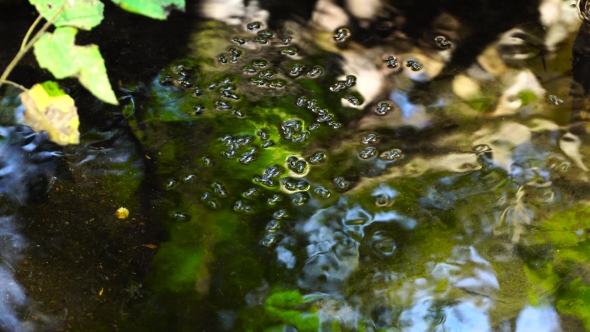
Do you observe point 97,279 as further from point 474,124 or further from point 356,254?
point 474,124

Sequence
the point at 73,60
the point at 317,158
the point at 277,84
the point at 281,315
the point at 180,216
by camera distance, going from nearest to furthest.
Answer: the point at 73,60
the point at 281,315
the point at 180,216
the point at 317,158
the point at 277,84

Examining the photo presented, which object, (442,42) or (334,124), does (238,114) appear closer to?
(334,124)

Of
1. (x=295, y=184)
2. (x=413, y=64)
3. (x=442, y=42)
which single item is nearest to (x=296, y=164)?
(x=295, y=184)

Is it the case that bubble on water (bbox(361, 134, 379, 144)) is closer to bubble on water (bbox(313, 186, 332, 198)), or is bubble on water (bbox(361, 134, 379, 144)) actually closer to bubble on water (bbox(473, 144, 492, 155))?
bubble on water (bbox(313, 186, 332, 198))

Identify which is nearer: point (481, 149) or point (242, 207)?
point (242, 207)

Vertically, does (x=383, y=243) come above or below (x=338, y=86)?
below

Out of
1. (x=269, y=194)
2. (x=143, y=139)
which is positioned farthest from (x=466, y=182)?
(x=143, y=139)

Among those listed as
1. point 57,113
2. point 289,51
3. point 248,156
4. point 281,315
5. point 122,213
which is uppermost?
point 57,113

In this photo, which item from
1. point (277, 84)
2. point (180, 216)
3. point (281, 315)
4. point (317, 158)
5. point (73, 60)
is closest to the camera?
point (73, 60)
